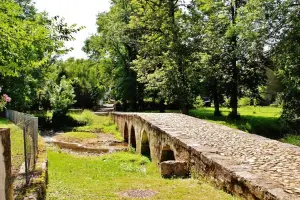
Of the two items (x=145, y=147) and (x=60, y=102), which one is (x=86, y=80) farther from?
(x=145, y=147)

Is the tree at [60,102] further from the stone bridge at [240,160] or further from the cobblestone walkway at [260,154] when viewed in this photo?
the cobblestone walkway at [260,154]

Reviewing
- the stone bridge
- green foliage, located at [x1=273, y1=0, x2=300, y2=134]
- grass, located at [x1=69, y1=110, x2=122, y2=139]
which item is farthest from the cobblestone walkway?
grass, located at [x1=69, y1=110, x2=122, y2=139]

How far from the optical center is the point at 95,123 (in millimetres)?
31719

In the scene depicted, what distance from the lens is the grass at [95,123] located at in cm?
2931

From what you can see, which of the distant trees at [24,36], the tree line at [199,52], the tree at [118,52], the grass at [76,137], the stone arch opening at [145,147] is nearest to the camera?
the distant trees at [24,36]

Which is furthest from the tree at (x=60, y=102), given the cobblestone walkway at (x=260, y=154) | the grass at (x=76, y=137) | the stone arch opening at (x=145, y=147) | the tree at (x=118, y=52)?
the cobblestone walkway at (x=260, y=154)

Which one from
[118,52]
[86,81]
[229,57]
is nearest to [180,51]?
[229,57]

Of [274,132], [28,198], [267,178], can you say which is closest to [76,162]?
[28,198]

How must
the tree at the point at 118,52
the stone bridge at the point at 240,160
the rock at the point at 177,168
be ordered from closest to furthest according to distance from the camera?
1. the stone bridge at the point at 240,160
2. the rock at the point at 177,168
3. the tree at the point at 118,52

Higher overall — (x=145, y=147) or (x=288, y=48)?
(x=288, y=48)

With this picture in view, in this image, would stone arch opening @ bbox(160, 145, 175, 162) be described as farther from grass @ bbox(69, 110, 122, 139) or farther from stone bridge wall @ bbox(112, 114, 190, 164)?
grass @ bbox(69, 110, 122, 139)

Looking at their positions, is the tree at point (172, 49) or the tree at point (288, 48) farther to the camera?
the tree at point (172, 49)

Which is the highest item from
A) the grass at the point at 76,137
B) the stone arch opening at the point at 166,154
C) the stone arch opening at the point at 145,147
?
the stone arch opening at the point at 166,154

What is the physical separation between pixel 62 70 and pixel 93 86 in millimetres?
6894
